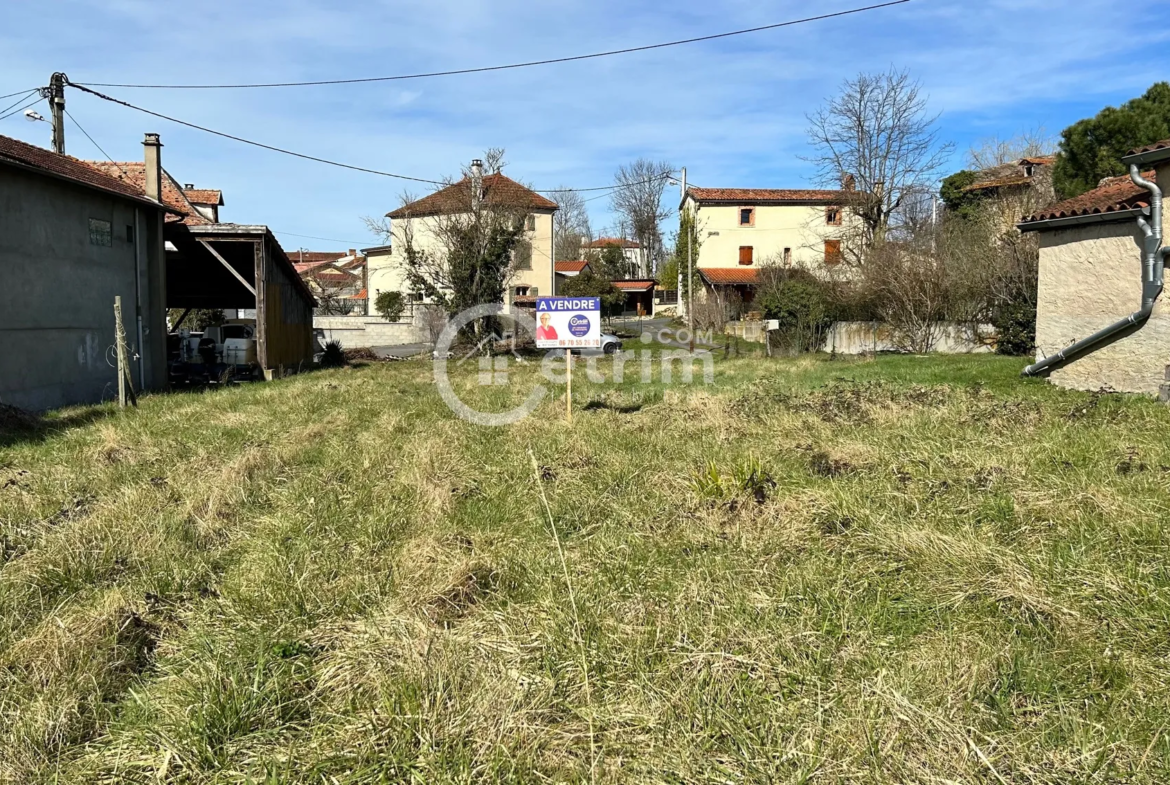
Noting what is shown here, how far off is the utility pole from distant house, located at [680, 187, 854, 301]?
33411 mm

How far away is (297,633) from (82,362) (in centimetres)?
1374

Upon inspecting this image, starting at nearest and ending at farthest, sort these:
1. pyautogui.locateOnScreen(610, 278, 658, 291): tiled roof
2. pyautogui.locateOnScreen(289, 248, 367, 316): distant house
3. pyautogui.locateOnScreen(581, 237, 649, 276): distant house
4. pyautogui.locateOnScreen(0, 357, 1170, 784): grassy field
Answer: pyautogui.locateOnScreen(0, 357, 1170, 784): grassy field
pyautogui.locateOnScreen(289, 248, 367, 316): distant house
pyautogui.locateOnScreen(610, 278, 658, 291): tiled roof
pyautogui.locateOnScreen(581, 237, 649, 276): distant house

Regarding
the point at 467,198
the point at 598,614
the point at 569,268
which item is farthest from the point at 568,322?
the point at 569,268

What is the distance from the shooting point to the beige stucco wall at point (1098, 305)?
426 inches

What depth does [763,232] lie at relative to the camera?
46781 mm

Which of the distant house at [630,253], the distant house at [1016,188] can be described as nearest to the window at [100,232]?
the distant house at [1016,188]

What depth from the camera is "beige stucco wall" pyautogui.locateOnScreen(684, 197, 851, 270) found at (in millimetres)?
46500

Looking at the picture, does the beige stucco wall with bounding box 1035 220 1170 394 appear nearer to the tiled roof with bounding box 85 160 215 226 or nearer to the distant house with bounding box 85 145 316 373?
the distant house with bounding box 85 145 316 373

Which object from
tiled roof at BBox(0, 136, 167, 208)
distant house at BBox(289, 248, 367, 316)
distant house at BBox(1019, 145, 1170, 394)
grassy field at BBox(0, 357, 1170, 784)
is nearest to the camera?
grassy field at BBox(0, 357, 1170, 784)

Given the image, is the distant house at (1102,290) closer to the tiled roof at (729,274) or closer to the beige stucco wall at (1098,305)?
the beige stucco wall at (1098,305)

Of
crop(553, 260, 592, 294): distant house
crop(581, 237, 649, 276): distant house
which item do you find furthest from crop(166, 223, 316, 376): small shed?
crop(581, 237, 649, 276): distant house

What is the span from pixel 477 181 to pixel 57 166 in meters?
15.0

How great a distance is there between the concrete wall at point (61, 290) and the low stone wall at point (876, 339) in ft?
66.5

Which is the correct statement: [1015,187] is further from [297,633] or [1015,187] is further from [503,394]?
[297,633]
